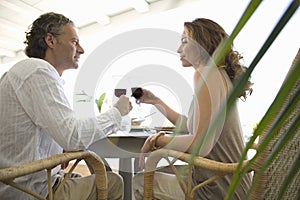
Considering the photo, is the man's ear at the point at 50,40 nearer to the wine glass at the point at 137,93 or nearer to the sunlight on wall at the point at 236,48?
the sunlight on wall at the point at 236,48

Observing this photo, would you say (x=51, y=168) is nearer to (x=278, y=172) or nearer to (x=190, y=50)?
(x=278, y=172)

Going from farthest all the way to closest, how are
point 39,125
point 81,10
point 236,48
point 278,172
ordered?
1. point 81,10
2. point 236,48
3. point 39,125
4. point 278,172

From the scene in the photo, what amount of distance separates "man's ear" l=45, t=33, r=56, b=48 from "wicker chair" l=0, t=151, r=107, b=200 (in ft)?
2.39

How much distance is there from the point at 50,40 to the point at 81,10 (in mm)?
4236

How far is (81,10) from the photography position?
539 centimetres

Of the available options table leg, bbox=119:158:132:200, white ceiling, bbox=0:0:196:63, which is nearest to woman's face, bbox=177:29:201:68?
table leg, bbox=119:158:132:200

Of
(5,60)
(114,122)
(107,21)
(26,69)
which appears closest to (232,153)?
(114,122)

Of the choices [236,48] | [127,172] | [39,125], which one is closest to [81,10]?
[127,172]

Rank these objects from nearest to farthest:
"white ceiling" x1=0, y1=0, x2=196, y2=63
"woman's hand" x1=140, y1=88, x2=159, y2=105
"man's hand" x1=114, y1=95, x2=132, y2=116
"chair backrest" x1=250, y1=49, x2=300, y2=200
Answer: "chair backrest" x1=250, y1=49, x2=300, y2=200 < "man's hand" x1=114, y1=95, x2=132, y2=116 < "woman's hand" x1=140, y1=88, x2=159, y2=105 < "white ceiling" x1=0, y1=0, x2=196, y2=63

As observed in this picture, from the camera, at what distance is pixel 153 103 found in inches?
74.3

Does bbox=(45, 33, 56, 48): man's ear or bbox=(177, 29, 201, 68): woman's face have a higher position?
bbox=(177, 29, 201, 68): woman's face

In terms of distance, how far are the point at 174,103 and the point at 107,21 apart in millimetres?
4230

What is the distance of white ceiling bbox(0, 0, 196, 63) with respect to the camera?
4.96m

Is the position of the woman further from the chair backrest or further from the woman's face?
the chair backrest
